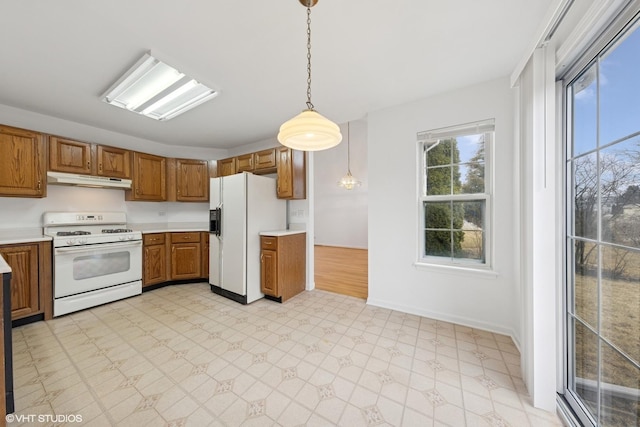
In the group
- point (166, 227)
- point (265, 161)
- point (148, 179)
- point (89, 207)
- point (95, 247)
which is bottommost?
point (95, 247)

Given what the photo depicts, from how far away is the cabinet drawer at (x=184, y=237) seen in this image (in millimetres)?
3623

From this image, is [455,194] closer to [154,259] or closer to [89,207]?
[154,259]

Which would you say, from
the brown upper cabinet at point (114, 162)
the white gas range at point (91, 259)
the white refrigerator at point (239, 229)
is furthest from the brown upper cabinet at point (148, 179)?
the white refrigerator at point (239, 229)

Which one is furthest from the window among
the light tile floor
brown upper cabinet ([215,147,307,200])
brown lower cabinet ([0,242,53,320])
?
brown lower cabinet ([0,242,53,320])

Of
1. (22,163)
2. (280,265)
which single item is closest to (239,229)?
(280,265)

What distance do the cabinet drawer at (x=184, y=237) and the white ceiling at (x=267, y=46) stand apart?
1.93 metres

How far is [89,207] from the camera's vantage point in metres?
3.17

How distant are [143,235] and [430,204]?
4004 millimetres

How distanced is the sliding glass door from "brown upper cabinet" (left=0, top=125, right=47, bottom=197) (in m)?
4.87

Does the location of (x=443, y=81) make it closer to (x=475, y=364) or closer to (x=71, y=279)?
(x=475, y=364)

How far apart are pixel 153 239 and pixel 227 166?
1622 millimetres

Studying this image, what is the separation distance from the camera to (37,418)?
1.28 metres

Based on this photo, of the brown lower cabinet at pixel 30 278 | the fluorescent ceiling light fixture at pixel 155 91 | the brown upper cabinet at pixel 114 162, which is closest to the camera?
the fluorescent ceiling light fixture at pixel 155 91

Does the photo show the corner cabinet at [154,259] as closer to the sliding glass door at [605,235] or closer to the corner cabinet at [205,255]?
the corner cabinet at [205,255]
